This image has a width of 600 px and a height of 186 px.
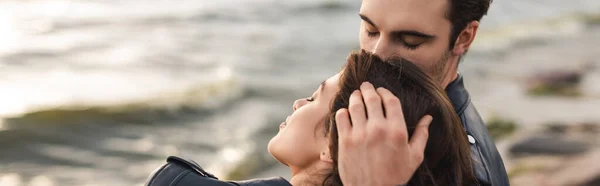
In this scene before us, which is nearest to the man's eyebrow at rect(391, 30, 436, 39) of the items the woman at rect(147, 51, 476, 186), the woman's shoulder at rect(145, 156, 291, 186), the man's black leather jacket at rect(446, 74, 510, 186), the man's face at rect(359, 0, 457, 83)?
the man's face at rect(359, 0, 457, 83)

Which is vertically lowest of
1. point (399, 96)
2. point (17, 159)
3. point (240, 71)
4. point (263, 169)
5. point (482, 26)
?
point (399, 96)

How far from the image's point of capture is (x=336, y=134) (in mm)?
2895

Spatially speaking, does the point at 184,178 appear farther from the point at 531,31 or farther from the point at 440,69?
the point at 531,31

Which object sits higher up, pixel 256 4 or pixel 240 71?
pixel 256 4

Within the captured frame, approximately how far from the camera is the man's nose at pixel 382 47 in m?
3.95

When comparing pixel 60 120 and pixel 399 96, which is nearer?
pixel 399 96

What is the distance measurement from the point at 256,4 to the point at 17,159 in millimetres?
10208

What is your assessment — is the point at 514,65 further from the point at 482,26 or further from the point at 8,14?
the point at 8,14

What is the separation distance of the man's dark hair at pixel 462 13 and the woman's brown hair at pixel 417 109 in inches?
50.1

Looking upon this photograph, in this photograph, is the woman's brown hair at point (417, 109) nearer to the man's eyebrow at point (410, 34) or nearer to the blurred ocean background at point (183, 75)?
the man's eyebrow at point (410, 34)

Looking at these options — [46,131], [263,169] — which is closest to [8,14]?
[46,131]

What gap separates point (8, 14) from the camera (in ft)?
55.5

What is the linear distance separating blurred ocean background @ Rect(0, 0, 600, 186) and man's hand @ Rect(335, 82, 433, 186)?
6.33 meters

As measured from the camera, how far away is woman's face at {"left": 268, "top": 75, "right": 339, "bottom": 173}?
302 centimetres
